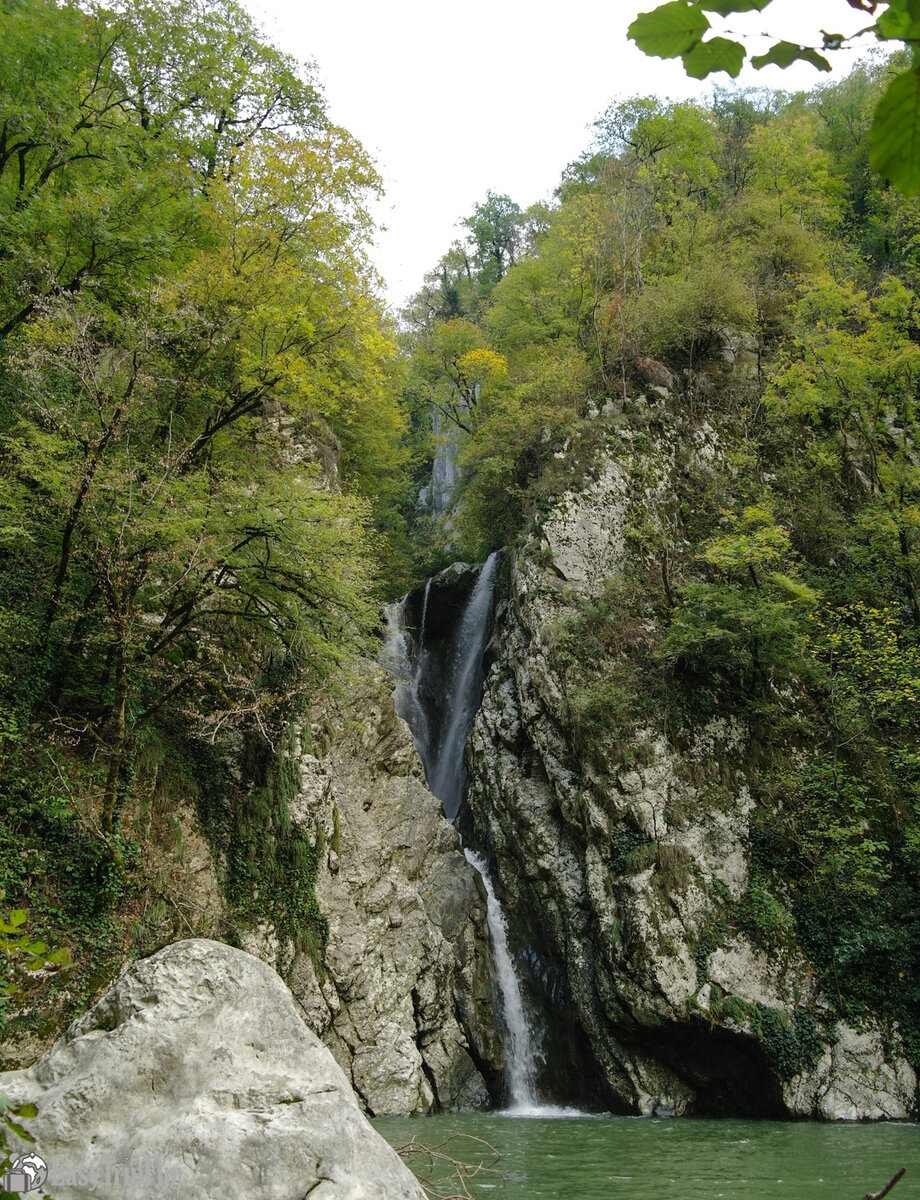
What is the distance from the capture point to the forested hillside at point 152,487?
9.02 metres

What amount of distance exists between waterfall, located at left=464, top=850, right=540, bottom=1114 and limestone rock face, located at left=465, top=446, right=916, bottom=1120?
381 mm

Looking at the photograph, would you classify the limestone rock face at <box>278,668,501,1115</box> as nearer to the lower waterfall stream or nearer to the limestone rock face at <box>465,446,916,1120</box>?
the lower waterfall stream

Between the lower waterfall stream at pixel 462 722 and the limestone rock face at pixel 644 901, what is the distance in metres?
0.49

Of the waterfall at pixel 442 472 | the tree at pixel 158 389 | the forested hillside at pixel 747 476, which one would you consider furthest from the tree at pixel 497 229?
the tree at pixel 158 389

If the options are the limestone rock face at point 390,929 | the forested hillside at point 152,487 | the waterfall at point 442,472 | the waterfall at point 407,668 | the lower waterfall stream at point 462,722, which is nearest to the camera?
the forested hillside at point 152,487

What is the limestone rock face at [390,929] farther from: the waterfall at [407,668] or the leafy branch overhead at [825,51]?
the leafy branch overhead at [825,51]

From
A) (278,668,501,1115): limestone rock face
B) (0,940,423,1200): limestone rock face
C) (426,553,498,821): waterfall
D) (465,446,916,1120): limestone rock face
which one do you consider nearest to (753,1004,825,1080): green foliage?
(465,446,916,1120): limestone rock face

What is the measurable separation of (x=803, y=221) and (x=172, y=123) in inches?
753

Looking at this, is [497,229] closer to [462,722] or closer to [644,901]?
[462,722]

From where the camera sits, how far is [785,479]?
18.6 m

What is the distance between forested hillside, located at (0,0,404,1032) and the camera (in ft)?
29.6

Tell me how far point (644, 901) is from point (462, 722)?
7574 millimetres

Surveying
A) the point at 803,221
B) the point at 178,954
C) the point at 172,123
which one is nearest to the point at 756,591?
the point at 178,954

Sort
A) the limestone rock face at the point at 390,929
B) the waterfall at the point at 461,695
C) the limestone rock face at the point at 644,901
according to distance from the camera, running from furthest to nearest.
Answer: the waterfall at the point at 461,695 < the limestone rock face at the point at 390,929 < the limestone rock face at the point at 644,901
